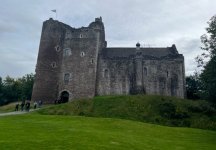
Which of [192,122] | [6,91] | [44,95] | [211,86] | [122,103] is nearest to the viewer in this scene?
[211,86]

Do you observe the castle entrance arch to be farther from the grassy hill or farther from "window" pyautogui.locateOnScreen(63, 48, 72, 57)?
the grassy hill

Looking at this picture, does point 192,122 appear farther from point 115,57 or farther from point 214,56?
point 115,57

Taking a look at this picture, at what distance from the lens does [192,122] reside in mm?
35750

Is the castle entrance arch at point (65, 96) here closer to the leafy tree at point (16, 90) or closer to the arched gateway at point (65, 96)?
the arched gateway at point (65, 96)

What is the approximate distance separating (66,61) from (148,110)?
2081cm

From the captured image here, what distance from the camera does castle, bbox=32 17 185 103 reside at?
50656 millimetres

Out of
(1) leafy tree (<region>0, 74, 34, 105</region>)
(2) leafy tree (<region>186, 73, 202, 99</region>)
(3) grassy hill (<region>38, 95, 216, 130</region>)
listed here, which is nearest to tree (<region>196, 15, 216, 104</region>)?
(3) grassy hill (<region>38, 95, 216, 130</region>)

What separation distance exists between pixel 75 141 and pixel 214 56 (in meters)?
20.1

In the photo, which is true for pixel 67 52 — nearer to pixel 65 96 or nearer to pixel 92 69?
pixel 92 69

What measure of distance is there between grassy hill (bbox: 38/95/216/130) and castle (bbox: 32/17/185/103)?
8.44m

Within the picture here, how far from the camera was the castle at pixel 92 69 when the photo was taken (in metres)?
50.7

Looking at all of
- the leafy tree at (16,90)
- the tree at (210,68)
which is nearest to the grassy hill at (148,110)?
the tree at (210,68)

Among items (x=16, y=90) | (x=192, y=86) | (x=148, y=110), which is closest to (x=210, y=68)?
(x=148, y=110)

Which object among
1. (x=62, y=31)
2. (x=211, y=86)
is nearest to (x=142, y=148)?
(x=211, y=86)
